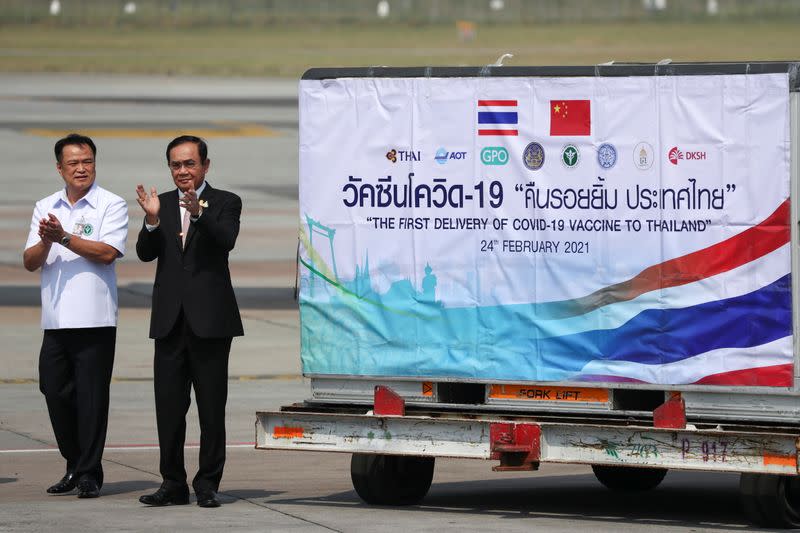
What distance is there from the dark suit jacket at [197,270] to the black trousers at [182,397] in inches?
3.6

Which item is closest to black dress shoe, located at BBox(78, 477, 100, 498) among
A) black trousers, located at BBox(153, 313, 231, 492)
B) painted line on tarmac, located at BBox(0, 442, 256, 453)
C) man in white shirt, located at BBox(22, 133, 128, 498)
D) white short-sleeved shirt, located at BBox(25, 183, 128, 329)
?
man in white shirt, located at BBox(22, 133, 128, 498)

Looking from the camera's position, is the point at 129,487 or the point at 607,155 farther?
the point at 129,487

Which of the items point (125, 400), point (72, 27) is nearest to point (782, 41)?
point (72, 27)

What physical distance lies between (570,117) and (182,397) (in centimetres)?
269

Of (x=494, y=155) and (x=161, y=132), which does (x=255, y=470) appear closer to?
(x=494, y=155)

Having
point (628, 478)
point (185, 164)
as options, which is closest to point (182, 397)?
point (185, 164)

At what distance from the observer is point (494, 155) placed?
395 inches

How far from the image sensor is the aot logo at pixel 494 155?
32.8 feet

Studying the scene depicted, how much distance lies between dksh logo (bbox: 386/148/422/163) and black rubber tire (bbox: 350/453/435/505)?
1.69 metres

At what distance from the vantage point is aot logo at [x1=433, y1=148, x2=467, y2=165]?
33.1 feet

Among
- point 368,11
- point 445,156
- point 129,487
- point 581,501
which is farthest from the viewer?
point 368,11

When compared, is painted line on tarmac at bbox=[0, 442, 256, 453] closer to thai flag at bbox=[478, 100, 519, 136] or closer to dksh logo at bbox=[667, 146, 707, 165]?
thai flag at bbox=[478, 100, 519, 136]

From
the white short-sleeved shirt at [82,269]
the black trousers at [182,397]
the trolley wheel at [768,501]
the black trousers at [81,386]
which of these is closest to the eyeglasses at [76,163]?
the white short-sleeved shirt at [82,269]

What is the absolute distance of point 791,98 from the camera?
30.9ft
